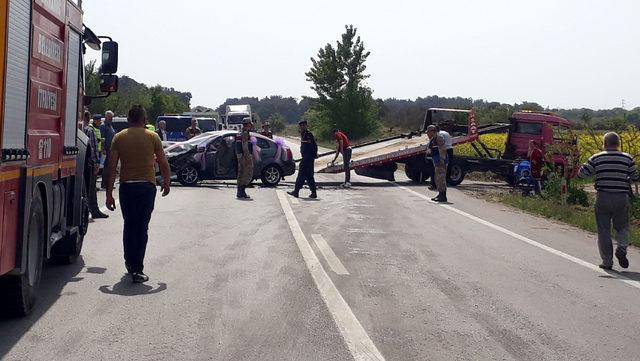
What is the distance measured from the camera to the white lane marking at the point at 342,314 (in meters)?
6.18

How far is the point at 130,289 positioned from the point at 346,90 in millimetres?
69953

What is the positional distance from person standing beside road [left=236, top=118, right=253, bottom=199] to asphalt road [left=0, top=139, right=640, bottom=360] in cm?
487

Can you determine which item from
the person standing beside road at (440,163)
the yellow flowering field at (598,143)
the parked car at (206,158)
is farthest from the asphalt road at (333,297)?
the parked car at (206,158)

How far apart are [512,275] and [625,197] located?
6.68 ft

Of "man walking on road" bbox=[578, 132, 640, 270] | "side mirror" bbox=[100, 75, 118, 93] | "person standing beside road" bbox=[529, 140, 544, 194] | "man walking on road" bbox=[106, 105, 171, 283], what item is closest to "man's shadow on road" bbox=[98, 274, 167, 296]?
"man walking on road" bbox=[106, 105, 171, 283]

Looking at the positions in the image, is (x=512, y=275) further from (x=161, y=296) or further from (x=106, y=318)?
(x=106, y=318)

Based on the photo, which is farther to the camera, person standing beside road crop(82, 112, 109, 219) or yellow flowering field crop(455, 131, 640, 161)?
yellow flowering field crop(455, 131, 640, 161)

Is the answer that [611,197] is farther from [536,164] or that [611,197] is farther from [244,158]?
[536,164]

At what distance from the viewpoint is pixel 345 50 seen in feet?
253

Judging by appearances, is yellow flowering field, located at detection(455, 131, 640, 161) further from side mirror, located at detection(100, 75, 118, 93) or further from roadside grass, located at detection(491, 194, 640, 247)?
side mirror, located at detection(100, 75, 118, 93)

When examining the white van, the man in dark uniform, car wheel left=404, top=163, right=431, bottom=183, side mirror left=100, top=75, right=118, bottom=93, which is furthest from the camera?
the white van

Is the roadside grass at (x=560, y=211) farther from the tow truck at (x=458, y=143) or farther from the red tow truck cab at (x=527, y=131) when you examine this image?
the red tow truck cab at (x=527, y=131)

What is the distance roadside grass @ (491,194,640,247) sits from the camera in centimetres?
1566

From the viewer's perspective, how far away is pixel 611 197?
10.6 metres
